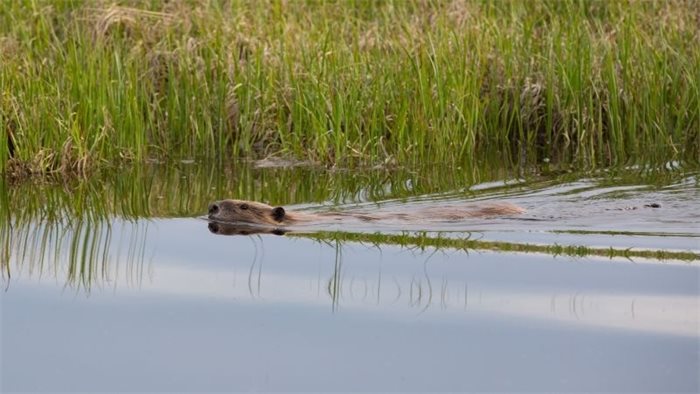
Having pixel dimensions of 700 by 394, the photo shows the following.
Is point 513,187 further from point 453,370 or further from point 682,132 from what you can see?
point 453,370

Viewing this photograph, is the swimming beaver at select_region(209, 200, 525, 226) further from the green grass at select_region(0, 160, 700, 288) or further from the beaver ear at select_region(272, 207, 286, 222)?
the green grass at select_region(0, 160, 700, 288)

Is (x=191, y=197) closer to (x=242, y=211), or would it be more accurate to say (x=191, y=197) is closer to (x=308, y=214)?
(x=242, y=211)

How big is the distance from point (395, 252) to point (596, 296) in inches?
54.2

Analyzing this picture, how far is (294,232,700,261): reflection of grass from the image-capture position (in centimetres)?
620

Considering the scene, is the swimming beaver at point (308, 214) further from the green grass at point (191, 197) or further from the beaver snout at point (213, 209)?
the green grass at point (191, 197)

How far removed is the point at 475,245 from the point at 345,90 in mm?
3011

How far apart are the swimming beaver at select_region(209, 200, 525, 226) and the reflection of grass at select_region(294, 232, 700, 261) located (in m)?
0.28

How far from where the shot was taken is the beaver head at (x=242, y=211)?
7.23m

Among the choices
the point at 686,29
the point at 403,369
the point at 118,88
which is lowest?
the point at 403,369

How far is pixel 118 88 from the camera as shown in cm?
906

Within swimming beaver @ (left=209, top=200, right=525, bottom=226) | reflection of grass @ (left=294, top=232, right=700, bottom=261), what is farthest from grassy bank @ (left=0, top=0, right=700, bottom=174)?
reflection of grass @ (left=294, top=232, right=700, bottom=261)

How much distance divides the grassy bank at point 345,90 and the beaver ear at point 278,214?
185 centimetres

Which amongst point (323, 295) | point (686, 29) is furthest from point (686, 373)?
point (686, 29)

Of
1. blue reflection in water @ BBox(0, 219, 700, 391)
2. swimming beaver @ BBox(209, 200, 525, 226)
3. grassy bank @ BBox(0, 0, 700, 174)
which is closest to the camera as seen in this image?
blue reflection in water @ BBox(0, 219, 700, 391)
